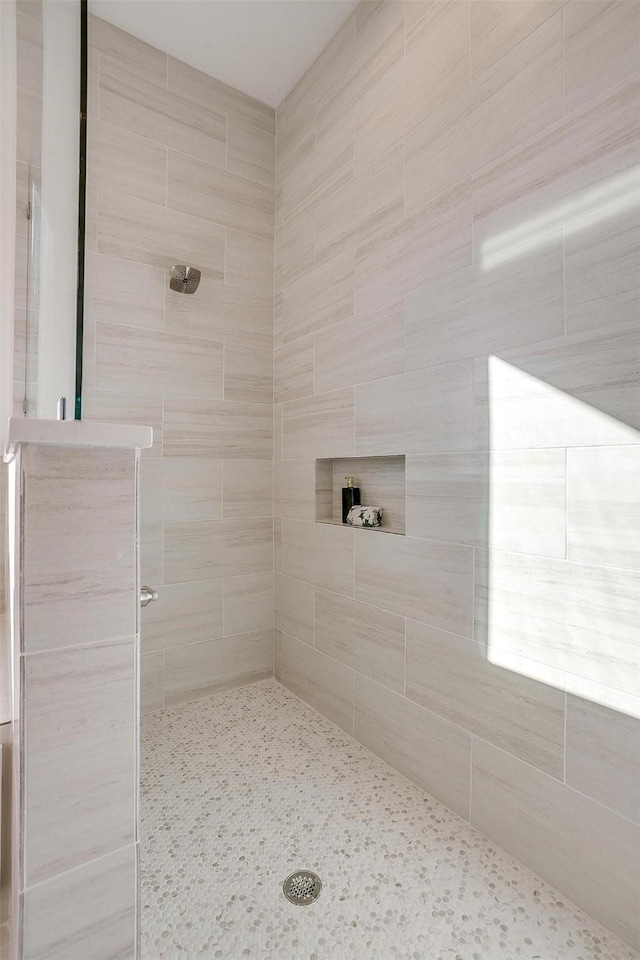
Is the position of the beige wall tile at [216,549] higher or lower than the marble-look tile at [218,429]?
lower

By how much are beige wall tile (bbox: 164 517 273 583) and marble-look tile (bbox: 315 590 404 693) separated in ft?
1.32

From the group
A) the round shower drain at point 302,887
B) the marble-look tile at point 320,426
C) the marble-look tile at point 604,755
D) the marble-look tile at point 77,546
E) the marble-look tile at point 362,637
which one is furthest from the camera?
the marble-look tile at point 320,426

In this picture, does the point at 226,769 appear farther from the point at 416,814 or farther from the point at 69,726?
the point at 69,726

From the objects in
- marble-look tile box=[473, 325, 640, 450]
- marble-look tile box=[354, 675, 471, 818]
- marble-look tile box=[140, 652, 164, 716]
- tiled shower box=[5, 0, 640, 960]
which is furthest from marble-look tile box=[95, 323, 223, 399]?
marble-look tile box=[354, 675, 471, 818]

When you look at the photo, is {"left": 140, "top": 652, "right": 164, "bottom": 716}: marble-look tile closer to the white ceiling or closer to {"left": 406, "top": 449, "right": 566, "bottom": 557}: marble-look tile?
{"left": 406, "top": 449, "right": 566, "bottom": 557}: marble-look tile

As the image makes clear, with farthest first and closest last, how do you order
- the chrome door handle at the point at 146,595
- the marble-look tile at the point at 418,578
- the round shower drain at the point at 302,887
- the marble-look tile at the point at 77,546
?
1. the marble-look tile at the point at 418,578
2. the round shower drain at the point at 302,887
3. the chrome door handle at the point at 146,595
4. the marble-look tile at the point at 77,546

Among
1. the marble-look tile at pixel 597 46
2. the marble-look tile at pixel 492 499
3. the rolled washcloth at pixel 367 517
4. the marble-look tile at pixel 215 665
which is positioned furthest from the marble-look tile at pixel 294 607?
the marble-look tile at pixel 597 46

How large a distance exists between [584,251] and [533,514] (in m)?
0.61

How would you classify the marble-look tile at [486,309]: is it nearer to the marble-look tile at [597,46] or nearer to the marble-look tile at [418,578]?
the marble-look tile at [597,46]

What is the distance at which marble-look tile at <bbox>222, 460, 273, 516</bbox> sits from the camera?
2180 mm

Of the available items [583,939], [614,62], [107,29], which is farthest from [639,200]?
[107,29]

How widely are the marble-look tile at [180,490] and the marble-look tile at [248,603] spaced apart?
1.06 ft

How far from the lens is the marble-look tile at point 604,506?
3.41 feet

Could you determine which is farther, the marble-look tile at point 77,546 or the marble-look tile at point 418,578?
the marble-look tile at point 418,578
